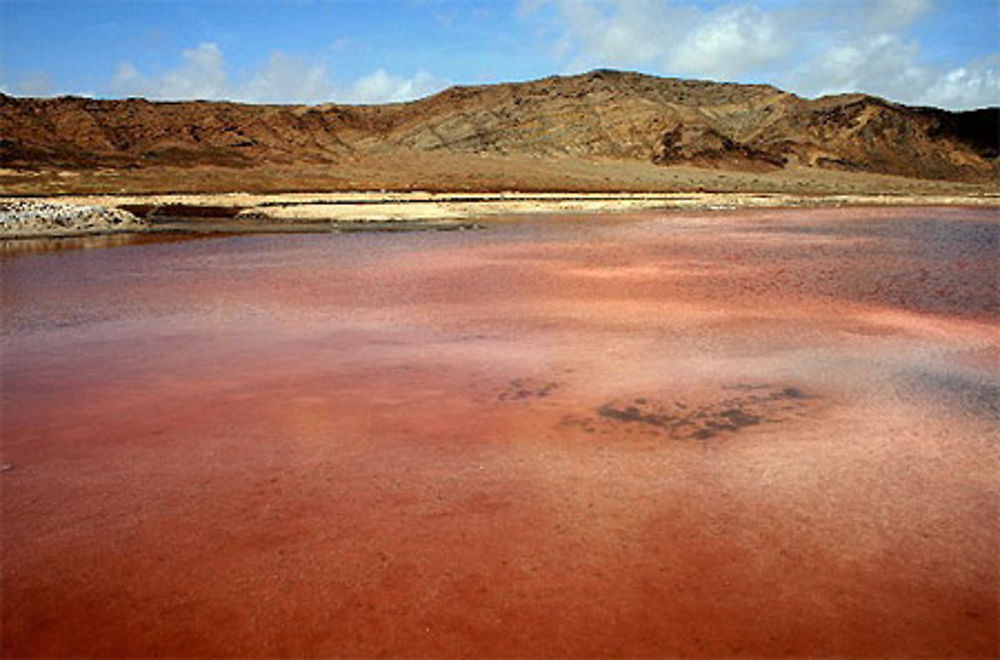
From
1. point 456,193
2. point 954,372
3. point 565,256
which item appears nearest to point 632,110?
point 456,193

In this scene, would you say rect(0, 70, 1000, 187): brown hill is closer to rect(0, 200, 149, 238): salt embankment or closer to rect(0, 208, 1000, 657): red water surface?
rect(0, 200, 149, 238): salt embankment

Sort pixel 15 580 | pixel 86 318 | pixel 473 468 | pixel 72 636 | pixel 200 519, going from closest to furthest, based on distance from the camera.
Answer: pixel 72 636, pixel 15 580, pixel 200 519, pixel 473 468, pixel 86 318

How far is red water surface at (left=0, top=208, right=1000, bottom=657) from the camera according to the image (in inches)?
131

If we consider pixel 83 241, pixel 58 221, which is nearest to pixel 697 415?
pixel 83 241

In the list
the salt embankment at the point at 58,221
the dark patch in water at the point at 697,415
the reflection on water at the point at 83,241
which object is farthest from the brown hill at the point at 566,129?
the dark patch in water at the point at 697,415

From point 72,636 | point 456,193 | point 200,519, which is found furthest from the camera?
point 456,193

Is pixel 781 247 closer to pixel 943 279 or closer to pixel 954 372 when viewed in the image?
pixel 943 279

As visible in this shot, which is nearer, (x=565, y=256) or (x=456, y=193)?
(x=565, y=256)

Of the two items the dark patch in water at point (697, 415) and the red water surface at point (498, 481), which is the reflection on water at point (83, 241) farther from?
the dark patch in water at point (697, 415)

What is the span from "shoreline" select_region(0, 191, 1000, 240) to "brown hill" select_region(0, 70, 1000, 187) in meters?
21.7

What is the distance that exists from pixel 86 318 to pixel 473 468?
717cm

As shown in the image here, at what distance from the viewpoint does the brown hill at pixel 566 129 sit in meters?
66.7

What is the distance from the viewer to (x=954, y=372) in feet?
23.6

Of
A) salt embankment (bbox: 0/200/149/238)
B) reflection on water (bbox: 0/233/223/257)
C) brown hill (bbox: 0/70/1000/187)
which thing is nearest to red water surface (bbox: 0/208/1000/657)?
reflection on water (bbox: 0/233/223/257)
